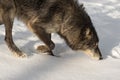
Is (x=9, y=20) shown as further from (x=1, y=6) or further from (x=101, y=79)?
(x=101, y=79)

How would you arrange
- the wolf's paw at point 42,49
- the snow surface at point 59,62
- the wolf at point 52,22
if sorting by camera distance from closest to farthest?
the snow surface at point 59,62 → the wolf at point 52,22 → the wolf's paw at point 42,49

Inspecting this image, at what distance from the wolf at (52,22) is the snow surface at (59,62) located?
8.1 inches

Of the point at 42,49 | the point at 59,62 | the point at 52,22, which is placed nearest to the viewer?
the point at 59,62

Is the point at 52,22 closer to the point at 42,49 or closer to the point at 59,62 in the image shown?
the point at 42,49

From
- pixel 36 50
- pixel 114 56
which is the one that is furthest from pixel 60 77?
pixel 114 56

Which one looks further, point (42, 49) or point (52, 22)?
point (42, 49)

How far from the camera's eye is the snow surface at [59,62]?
19.2ft

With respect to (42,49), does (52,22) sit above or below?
above

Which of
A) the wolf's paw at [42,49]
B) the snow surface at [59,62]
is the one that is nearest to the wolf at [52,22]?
the wolf's paw at [42,49]

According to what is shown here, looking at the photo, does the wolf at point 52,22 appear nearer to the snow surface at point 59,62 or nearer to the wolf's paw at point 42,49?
the wolf's paw at point 42,49

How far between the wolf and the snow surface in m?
0.21

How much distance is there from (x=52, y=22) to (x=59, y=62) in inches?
31.9

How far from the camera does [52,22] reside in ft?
23.0

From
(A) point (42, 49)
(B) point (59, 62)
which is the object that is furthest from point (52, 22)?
(B) point (59, 62)
